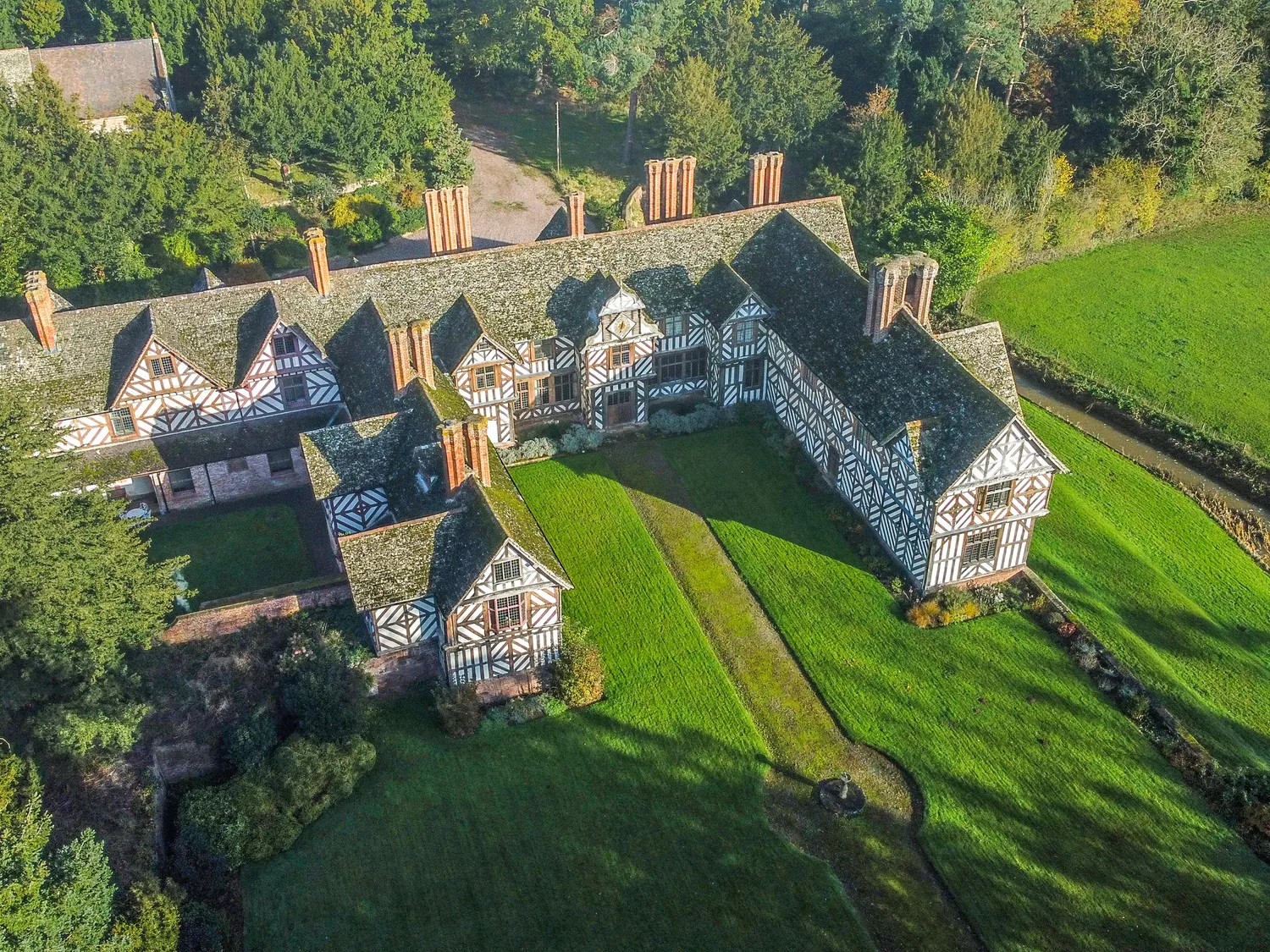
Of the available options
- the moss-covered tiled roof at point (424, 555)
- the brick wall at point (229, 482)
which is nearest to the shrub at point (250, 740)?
the moss-covered tiled roof at point (424, 555)

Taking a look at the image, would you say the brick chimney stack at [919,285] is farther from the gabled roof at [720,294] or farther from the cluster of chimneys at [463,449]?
the cluster of chimneys at [463,449]

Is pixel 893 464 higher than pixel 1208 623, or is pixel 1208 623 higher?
pixel 893 464

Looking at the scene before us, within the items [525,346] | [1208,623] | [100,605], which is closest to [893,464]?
[1208,623]

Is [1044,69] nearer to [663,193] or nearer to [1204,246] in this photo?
[1204,246]

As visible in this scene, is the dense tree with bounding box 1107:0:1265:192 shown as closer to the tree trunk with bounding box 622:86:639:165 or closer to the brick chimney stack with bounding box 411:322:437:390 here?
the tree trunk with bounding box 622:86:639:165

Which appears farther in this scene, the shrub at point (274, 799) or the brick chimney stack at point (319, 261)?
the brick chimney stack at point (319, 261)

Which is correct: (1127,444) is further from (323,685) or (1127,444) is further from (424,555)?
(323,685)
